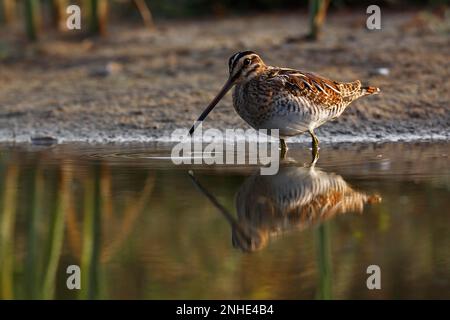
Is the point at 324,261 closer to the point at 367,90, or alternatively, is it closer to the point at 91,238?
the point at 91,238

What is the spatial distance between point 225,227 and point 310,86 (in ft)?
10.1

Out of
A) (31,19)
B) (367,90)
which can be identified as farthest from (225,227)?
(31,19)

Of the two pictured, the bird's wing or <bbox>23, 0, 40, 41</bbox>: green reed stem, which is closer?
the bird's wing

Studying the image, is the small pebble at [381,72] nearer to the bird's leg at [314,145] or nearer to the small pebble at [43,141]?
the bird's leg at [314,145]

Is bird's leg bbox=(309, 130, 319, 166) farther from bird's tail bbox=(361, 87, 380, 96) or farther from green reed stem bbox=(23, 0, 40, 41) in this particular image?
green reed stem bbox=(23, 0, 40, 41)

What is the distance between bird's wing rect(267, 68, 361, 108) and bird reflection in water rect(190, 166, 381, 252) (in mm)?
1015

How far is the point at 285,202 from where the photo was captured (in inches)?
316

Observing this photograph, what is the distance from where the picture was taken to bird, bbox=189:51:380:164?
9.91m

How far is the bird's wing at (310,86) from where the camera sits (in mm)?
10055

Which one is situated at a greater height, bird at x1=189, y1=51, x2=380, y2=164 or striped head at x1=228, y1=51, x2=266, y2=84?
striped head at x1=228, y1=51, x2=266, y2=84

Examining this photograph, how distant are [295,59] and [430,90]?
74.5 inches

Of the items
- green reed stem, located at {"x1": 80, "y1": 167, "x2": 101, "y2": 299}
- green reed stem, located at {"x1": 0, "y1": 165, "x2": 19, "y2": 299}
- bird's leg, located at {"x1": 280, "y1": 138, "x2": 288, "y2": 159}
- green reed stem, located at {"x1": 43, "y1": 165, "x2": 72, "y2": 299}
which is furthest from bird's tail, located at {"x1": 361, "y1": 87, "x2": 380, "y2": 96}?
green reed stem, located at {"x1": 0, "y1": 165, "x2": 19, "y2": 299}

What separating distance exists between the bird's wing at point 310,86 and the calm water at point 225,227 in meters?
0.53

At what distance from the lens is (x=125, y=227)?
7.51 m
